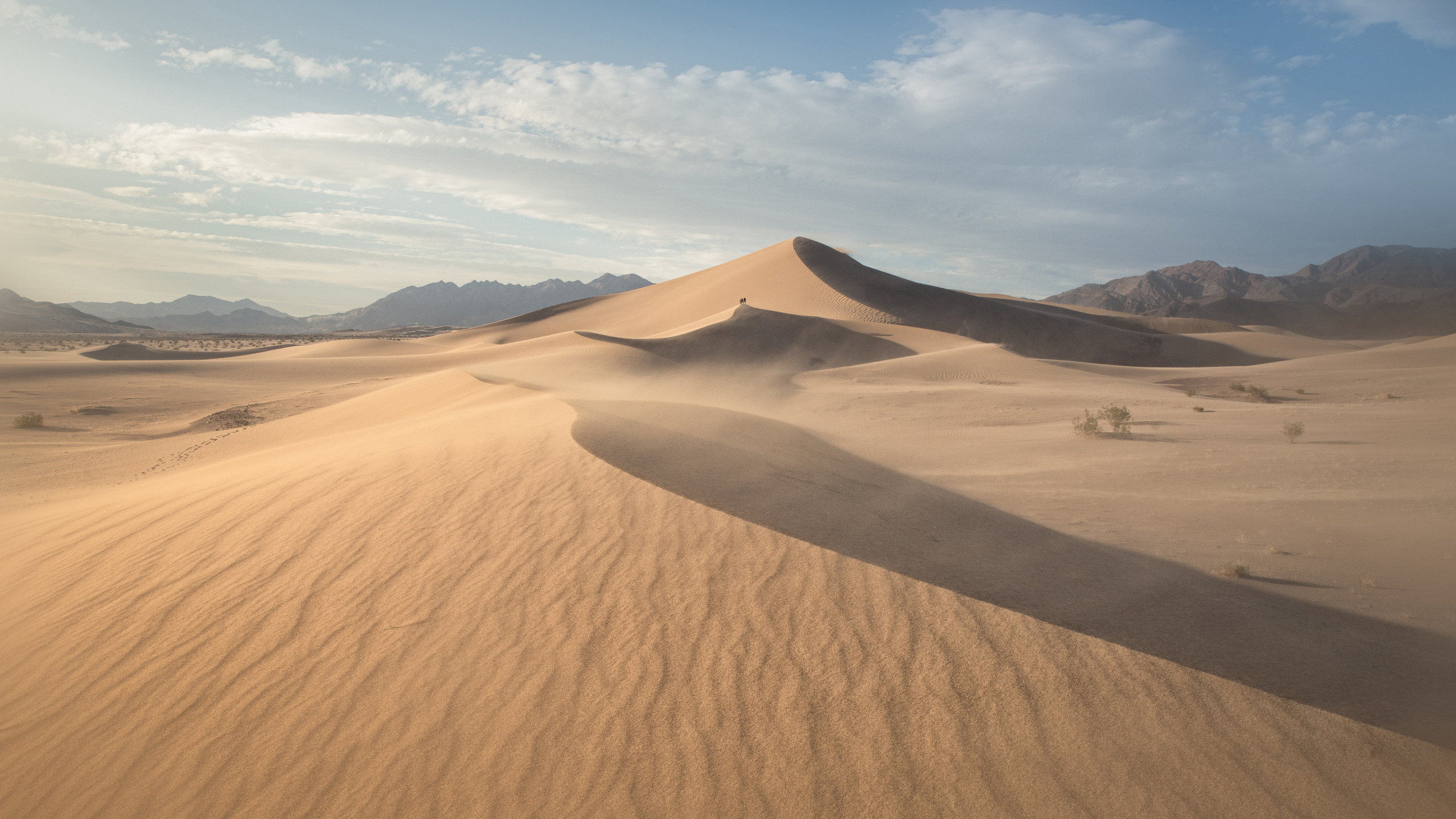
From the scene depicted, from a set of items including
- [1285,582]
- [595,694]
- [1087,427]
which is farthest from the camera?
[1087,427]

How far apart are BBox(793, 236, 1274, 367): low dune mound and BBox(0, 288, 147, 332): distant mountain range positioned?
10676 centimetres

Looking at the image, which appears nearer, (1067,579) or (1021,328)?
(1067,579)

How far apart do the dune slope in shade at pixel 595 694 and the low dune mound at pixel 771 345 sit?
22.4 m

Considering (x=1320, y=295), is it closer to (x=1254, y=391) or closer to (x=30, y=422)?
(x=1254, y=391)

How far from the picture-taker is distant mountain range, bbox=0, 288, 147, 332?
328 ft

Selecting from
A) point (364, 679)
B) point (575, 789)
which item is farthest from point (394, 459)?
point (575, 789)

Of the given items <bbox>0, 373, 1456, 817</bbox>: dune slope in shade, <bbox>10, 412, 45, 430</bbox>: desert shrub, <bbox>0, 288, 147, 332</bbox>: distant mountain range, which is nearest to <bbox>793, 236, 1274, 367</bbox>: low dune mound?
<bbox>10, 412, 45, 430</bbox>: desert shrub

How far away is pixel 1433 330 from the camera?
85.8m

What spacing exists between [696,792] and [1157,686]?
8.64ft

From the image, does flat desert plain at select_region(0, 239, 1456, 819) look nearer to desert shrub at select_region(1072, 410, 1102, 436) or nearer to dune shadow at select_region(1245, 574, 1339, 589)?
dune shadow at select_region(1245, 574, 1339, 589)

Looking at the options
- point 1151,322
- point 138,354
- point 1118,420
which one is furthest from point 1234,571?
point 1151,322

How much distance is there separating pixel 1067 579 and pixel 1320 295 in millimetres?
191517

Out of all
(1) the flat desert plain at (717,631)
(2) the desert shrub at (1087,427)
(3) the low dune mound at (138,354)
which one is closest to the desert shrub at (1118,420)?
(2) the desert shrub at (1087,427)

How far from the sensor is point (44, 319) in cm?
11306
